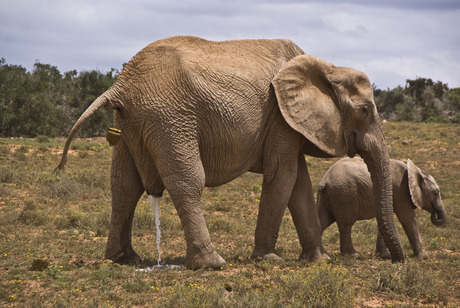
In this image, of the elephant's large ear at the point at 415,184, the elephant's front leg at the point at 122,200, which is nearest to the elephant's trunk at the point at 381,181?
the elephant's large ear at the point at 415,184

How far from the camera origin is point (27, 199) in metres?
13.0

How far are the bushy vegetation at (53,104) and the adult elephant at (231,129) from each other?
67.4ft

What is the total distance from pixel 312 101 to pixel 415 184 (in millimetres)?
2929

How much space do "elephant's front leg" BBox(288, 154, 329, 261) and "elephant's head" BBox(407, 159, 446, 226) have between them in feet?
7.24

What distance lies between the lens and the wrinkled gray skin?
9.99 meters

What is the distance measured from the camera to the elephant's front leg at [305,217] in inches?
344

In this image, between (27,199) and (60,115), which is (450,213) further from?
(60,115)

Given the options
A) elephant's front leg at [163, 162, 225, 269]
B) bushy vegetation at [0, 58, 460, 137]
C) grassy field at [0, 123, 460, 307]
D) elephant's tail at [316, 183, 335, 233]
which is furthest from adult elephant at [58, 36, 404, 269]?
bushy vegetation at [0, 58, 460, 137]

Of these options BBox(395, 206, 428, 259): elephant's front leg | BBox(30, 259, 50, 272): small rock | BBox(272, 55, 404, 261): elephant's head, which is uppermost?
BBox(272, 55, 404, 261): elephant's head

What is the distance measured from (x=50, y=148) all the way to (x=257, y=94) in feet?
47.6

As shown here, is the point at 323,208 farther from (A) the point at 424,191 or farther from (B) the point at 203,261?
(B) the point at 203,261

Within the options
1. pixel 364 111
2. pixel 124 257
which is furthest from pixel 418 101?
pixel 124 257

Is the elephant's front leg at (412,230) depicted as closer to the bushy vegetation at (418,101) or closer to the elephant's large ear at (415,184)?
the elephant's large ear at (415,184)

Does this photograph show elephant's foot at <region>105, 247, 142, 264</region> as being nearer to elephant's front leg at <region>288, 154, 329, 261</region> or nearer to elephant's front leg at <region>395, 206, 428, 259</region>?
elephant's front leg at <region>288, 154, 329, 261</region>
